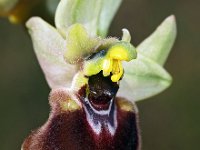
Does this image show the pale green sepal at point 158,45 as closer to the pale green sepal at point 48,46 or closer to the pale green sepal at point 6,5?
the pale green sepal at point 48,46

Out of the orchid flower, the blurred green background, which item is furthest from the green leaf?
the blurred green background

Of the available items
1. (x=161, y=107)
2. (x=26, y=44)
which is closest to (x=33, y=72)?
(x=26, y=44)

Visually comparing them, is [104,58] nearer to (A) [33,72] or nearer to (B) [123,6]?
(A) [33,72]

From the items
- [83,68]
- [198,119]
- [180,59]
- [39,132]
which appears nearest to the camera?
[39,132]

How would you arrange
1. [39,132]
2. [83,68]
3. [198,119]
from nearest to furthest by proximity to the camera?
[39,132], [83,68], [198,119]

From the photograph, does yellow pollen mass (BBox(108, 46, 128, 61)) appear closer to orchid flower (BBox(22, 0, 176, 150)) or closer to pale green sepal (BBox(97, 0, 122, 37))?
orchid flower (BBox(22, 0, 176, 150))

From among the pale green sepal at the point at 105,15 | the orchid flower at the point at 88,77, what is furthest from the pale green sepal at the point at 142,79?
the pale green sepal at the point at 105,15
